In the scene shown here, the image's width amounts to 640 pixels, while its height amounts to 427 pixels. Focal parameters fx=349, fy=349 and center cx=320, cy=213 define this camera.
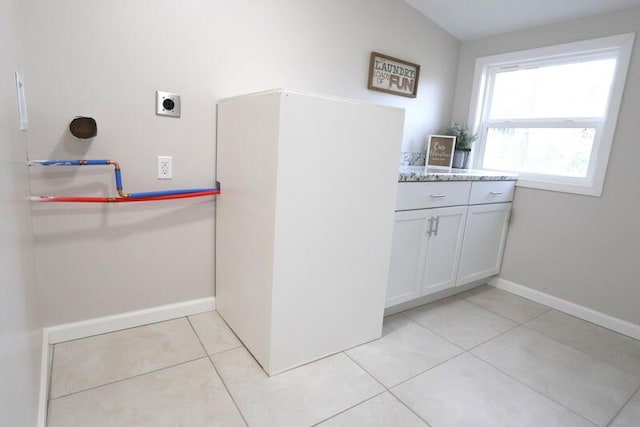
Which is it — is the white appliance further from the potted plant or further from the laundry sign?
the potted plant

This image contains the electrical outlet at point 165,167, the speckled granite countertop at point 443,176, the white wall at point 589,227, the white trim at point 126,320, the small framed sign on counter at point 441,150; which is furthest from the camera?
the small framed sign on counter at point 441,150

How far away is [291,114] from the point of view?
1403 mm

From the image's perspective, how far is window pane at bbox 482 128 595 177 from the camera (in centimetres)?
247

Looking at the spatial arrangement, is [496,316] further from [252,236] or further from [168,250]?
[168,250]

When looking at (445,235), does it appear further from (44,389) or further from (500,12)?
(44,389)

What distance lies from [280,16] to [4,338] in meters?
2.01

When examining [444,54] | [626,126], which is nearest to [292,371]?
[626,126]

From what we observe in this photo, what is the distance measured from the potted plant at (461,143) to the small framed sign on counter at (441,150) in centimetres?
8

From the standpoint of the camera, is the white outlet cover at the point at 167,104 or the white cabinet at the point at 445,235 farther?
the white cabinet at the point at 445,235

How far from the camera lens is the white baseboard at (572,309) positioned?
2.24 metres

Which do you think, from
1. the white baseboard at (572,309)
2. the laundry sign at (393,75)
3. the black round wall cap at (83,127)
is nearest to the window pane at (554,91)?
the laundry sign at (393,75)

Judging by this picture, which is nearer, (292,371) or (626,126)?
(292,371)

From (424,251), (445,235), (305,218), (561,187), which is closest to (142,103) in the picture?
(305,218)

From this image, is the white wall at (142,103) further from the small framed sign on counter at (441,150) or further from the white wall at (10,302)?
the small framed sign on counter at (441,150)
